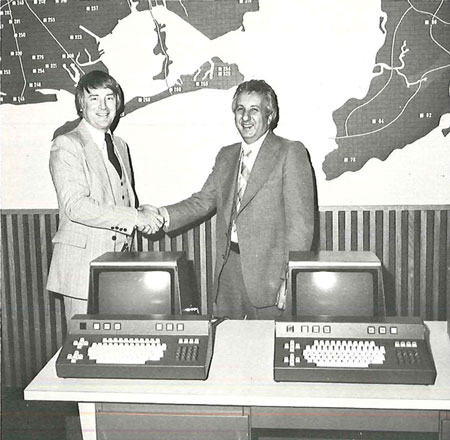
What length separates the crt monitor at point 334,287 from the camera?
2.26 meters

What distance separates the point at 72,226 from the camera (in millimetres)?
3242

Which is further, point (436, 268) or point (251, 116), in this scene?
point (436, 268)

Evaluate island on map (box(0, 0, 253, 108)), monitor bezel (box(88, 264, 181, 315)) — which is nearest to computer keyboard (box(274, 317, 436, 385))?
monitor bezel (box(88, 264, 181, 315))

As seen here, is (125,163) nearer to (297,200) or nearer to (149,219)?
(149,219)

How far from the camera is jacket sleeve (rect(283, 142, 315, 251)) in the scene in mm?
3102

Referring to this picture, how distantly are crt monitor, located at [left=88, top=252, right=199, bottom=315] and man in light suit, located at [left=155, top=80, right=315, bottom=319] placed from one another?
0.84m

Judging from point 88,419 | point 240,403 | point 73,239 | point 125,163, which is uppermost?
point 125,163

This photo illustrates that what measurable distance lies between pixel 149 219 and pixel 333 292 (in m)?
1.37

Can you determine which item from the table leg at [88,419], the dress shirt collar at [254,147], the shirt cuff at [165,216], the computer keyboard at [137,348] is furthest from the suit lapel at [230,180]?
the table leg at [88,419]

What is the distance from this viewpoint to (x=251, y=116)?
3.33 meters

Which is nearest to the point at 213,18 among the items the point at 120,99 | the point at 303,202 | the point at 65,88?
the point at 120,99

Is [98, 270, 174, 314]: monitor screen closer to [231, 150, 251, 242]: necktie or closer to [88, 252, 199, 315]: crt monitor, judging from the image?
[88, 252, 199, 315]: crt monitor

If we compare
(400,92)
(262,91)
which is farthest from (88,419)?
(400,92)

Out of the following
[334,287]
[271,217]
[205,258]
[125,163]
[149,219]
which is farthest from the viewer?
[205,258]
